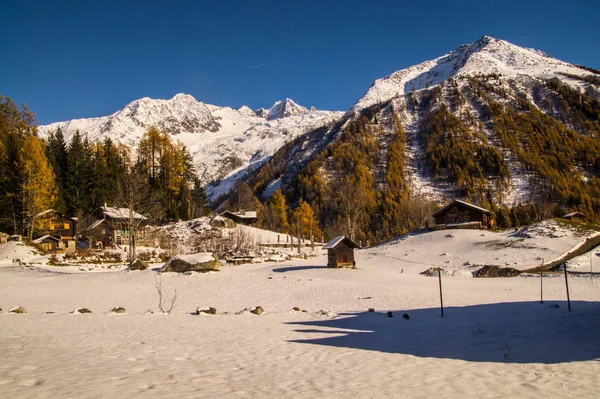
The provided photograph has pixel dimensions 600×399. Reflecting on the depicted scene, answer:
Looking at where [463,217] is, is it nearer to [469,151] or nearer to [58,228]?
[58,228]

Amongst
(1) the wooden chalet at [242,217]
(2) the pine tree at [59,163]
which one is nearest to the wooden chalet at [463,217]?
(1) the wooden chalet at [242,217]

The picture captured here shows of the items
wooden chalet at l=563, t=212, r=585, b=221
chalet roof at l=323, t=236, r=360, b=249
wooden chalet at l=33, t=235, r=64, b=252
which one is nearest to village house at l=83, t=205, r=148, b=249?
wooden chalet at l=33, t=235, r=64, b=252

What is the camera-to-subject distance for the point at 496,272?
93.5 feet

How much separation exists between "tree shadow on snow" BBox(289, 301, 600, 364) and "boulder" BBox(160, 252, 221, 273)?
53.8 ft

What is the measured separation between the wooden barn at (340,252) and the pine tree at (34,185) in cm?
3358

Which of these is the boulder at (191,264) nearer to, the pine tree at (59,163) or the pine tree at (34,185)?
the pine tree at (34,185)

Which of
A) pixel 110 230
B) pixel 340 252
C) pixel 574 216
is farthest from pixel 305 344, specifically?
pixel 574 216

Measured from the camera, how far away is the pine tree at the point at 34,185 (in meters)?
41.0

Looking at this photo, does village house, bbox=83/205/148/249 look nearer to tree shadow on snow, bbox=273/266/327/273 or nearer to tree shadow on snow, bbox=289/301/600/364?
tree shadow on snow, bbox=273/266/327/273

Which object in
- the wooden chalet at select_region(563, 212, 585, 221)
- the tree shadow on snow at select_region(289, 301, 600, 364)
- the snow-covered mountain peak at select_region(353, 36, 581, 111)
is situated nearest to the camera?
the tree shadow on snow at select_region(289, 301, 600, 364)

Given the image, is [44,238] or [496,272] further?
[44,238]

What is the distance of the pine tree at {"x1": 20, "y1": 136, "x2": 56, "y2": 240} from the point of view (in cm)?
4097

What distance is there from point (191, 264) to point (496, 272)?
Answer: 23.7 m

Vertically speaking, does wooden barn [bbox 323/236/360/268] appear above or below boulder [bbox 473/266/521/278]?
above
